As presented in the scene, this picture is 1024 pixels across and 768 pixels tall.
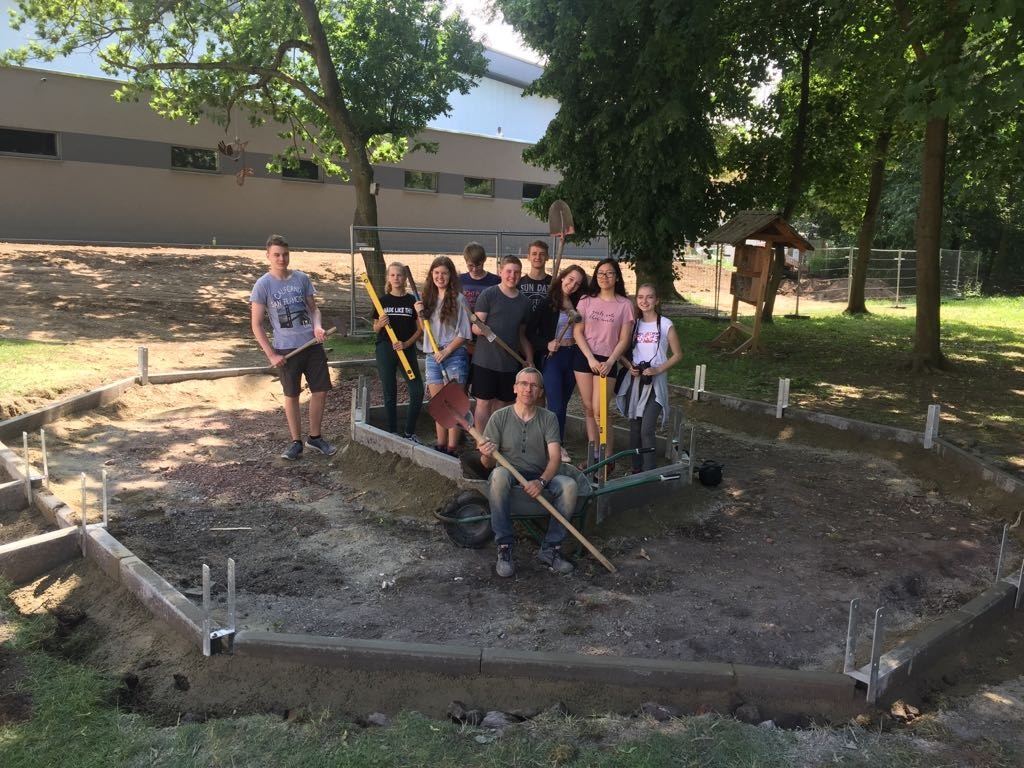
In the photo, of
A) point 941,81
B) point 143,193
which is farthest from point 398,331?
point 143,193

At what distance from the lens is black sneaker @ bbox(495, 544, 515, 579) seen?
5057 mm

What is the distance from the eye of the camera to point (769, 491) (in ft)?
22.9

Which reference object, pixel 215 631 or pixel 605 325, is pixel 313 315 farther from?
pixel 215 631

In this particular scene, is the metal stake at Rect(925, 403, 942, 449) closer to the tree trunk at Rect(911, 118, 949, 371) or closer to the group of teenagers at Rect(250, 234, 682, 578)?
the group of teenagers at Rect(250, 234, 682, 578)

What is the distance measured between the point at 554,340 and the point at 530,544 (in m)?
1.63

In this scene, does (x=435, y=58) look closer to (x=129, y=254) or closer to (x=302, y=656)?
(x=129, y=254)

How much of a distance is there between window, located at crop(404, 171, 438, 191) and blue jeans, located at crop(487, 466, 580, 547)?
23.7m

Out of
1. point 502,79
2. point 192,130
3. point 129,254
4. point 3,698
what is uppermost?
point 502,79

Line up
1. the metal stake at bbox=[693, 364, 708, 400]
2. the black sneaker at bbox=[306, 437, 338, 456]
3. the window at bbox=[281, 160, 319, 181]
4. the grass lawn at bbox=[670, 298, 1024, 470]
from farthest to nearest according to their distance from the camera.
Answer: the window at bbox=[281, 160, 319, 181] < the metal stake at bbox=[693, 364, 708, 400] < the grass lawn at bbox=[670, 298, 1024, 470] < the black sneaker at bbox=[306, 437, 338, 456]

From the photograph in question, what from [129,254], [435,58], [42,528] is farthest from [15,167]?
[42,528]

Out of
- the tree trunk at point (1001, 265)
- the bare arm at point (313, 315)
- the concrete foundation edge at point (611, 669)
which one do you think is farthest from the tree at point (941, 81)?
the tree trunk at point (1001, 265)

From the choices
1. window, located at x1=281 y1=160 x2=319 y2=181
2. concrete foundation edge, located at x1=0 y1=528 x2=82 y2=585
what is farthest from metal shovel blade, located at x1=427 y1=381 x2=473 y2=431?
window, located at x1=281 y1=160 x2=319 y2=181

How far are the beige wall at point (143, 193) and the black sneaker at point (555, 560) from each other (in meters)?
19.2

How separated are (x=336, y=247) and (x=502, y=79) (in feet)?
41.7
